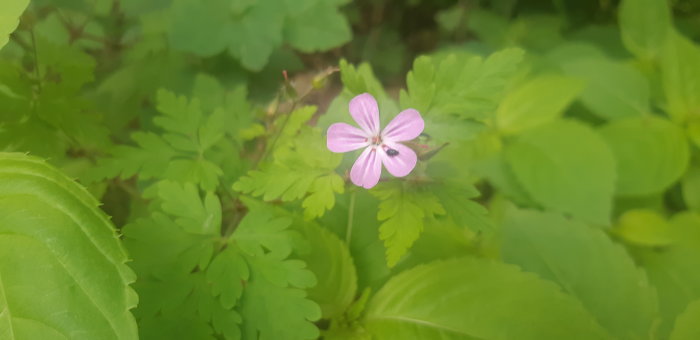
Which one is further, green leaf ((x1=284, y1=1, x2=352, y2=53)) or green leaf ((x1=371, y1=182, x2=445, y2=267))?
green leaf ((x1=284, y1=1, x2=352, y2=53))

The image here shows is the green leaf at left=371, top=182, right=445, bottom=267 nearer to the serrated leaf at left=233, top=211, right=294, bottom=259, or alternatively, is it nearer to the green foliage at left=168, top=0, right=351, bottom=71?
the serrated leaf at left=233, top=211, right=294, bottom=259

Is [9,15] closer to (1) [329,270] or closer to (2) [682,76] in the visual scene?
(1) [329,270]

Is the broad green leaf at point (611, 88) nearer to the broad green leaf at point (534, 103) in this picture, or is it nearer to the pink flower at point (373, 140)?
the broad green leaf at point (534, 103)

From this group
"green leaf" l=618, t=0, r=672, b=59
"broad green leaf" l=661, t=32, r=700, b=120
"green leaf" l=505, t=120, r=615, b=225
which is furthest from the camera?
"green leaf" l=618, t=0, r=672, b=59

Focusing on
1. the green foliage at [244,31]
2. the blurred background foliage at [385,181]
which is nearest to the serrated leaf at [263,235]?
the blurred background foliage at [385,181]

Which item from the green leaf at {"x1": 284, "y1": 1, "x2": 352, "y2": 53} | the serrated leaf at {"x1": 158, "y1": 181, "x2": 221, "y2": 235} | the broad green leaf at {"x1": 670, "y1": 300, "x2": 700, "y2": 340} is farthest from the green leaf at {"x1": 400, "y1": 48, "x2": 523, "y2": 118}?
the green leaf at {"x1": 284, "y1": 1, "x2": 352, "y2": 53}

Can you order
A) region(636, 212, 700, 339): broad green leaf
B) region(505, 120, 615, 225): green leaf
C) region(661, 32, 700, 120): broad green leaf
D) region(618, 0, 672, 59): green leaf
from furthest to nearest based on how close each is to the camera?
region(618, 0, 672, 59): green leaf
region(661, 32, 700, 120): broad green leaf
region(505, 120, 615, 225): green leaf
region(636, 212, 700, 339): broad green leaf
